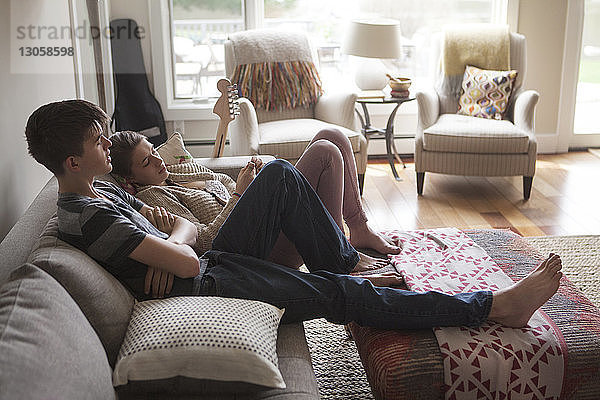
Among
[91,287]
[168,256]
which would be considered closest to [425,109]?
[168,256]

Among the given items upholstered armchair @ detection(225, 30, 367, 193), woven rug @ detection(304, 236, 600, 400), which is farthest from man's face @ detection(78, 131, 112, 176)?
upholstered armchair @ detection(225, 30, 367, 193)

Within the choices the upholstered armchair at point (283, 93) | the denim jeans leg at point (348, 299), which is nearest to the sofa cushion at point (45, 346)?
the denim jeans leg at point (348, 299)

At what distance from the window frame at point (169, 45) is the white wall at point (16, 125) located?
83.4 inches

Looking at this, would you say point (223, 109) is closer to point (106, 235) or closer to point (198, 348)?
point (106, 235)

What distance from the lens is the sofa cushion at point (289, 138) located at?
13.0 ft

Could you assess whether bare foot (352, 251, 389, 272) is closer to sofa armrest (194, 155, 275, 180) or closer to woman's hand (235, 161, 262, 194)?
woman's hand (235, 161, 262, 194)

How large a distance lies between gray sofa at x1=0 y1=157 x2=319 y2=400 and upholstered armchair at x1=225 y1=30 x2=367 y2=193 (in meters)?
2.33

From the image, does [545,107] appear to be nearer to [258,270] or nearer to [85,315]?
[258,270]

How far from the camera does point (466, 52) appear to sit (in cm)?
470

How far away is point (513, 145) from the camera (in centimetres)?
417

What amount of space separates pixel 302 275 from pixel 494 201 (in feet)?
8.33

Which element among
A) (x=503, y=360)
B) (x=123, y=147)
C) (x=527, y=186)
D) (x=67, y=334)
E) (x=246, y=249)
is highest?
(x=123, y=147)

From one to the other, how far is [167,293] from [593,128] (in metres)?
4.41

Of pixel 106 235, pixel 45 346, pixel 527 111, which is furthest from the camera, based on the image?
pixel 527 111
